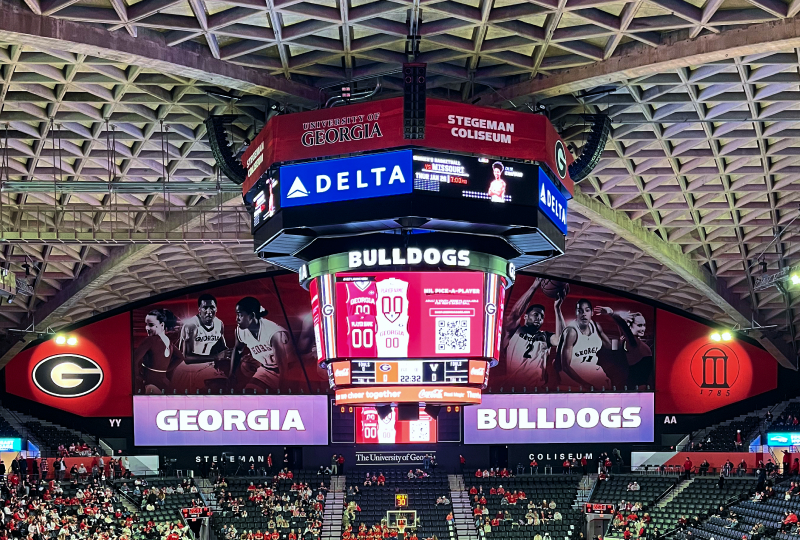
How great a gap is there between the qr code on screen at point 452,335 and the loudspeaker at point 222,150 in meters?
6.87

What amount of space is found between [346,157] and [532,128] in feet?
15.3

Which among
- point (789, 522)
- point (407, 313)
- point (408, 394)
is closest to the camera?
point (407, 313)

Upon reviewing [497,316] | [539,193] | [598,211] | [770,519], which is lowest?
[770,519]

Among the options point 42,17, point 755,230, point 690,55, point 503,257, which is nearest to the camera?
point 42,17

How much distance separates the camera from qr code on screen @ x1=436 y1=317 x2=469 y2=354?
29.9 meters

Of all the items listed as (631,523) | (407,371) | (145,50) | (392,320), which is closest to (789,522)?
(631,523)

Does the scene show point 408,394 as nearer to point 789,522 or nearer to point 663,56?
point 663,56

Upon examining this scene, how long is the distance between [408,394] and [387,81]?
28.8 ft

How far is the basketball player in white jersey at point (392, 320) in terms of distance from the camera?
29.6m

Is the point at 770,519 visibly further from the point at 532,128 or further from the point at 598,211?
the point at 532,128

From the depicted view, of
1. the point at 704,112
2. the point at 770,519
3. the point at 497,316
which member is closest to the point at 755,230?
the point at 770,519

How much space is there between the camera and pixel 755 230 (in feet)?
147

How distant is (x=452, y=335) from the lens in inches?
1180

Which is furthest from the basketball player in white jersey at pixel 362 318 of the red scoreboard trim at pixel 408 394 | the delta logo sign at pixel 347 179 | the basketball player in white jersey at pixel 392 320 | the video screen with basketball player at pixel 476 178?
the video screen with basketball player at pixel 476 178
